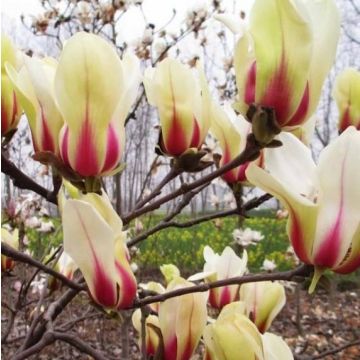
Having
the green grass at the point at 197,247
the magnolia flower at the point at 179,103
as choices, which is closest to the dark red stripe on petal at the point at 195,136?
the magnolia flower at the point at 179,103

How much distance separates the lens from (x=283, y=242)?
6.89 metres

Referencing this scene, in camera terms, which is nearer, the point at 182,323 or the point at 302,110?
the point at 302,110

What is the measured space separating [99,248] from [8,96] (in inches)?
6.6

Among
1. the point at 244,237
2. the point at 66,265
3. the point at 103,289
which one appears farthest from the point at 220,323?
the point at 244,237

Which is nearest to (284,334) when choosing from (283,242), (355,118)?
(283,242)

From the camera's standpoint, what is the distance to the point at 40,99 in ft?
1.69

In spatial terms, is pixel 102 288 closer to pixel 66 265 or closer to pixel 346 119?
pixel 346 119

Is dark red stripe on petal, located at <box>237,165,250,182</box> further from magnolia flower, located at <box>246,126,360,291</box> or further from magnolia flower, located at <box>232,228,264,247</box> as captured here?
magnolia flower, located at <box>232,228,264,247</box>

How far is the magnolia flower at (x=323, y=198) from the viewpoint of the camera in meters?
0.48

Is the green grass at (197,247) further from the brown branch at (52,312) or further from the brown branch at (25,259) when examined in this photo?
the brown branch at (25,259)

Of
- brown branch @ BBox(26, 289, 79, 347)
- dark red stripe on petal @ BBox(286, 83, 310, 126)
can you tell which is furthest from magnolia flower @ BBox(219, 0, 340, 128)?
brown branch @ BBox(26, 289, 79, 347)

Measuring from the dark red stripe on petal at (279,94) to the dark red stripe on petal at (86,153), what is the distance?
14cm

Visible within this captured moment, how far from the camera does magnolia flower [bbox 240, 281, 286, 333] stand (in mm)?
807

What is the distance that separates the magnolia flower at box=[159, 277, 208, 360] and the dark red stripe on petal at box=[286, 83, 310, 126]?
0.79 ft
